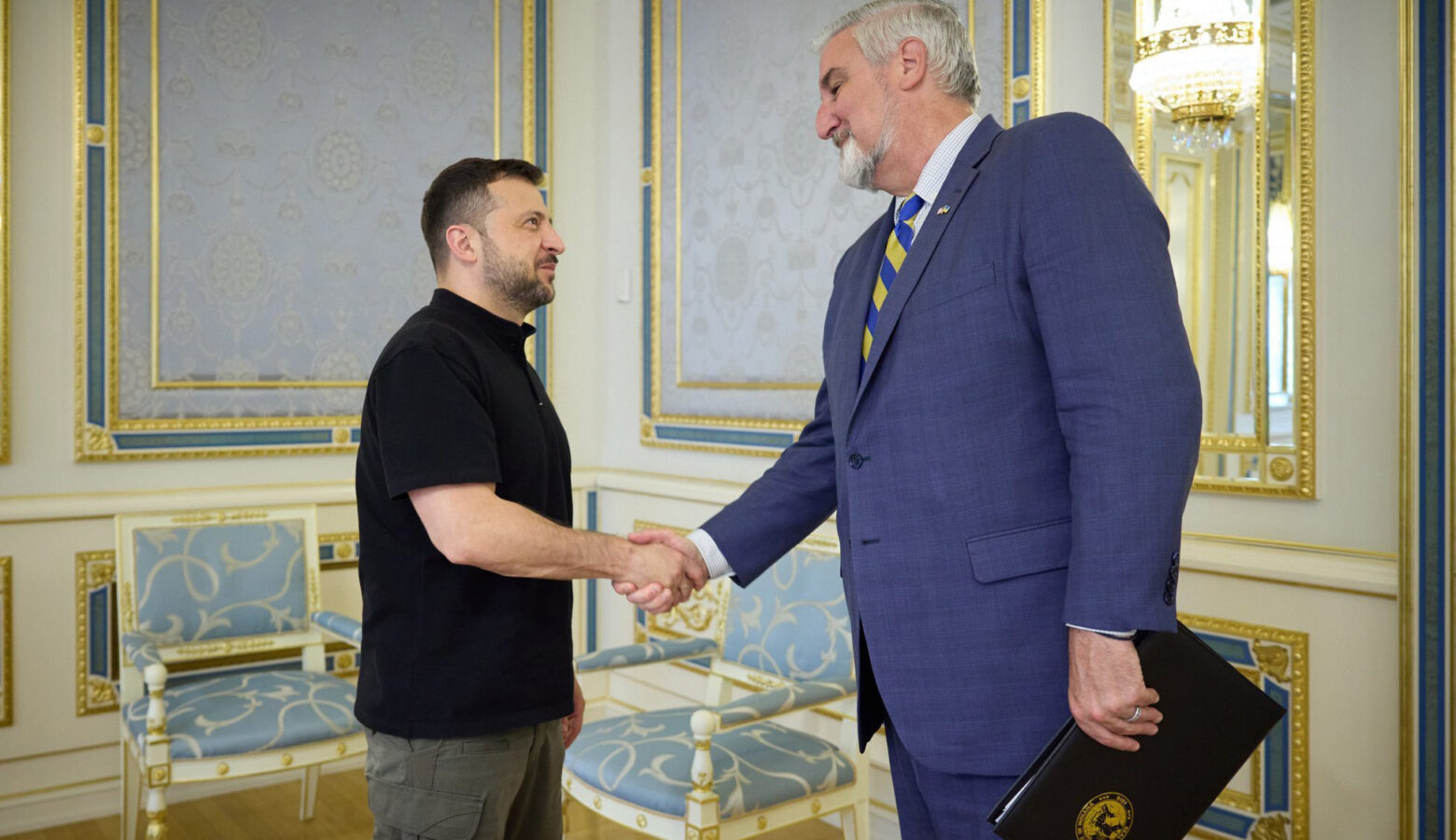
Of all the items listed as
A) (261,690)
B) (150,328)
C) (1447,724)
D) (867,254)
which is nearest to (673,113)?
(150,328)

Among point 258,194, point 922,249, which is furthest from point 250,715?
point 922,249

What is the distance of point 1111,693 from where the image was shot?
4.26ft

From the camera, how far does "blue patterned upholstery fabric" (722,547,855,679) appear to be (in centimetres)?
283

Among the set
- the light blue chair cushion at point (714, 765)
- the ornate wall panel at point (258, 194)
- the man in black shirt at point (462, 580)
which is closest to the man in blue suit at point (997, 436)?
A: the man in black shirt at point (462, 580)

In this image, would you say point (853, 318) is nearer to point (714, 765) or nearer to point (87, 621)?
point (714, 765)

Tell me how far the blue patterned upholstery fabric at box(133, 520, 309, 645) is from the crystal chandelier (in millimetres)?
2706

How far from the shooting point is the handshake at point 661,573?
1990mm

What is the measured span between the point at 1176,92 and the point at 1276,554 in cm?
106

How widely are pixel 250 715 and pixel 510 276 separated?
5.23ft

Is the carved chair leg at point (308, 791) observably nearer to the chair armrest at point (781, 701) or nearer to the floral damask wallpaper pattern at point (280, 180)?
the floral damask wallpaper pattern at point (280, 180)

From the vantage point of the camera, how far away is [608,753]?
2617mm

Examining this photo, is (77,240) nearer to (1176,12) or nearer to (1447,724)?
(1176,12)

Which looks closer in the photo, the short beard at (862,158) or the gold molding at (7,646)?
the short beard at (862,158)

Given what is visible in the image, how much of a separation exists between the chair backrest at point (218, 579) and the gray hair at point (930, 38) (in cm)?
254
